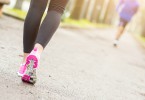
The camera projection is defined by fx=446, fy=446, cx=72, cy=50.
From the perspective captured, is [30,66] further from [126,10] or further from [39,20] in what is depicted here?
[126,10]

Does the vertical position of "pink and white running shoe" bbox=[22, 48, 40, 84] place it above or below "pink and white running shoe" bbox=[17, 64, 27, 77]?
above

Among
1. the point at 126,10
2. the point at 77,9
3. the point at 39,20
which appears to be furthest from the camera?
the point at 77,9

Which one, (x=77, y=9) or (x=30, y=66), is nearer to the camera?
(x=30, y=66)

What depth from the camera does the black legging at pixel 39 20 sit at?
390 cm

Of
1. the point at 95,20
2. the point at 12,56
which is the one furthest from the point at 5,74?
the point at 95,20

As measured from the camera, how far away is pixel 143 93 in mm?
5918

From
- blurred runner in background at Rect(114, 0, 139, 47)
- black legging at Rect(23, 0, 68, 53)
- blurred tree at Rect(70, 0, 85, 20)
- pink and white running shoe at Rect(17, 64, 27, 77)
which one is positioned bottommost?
blurred tree at Rect(70, 0, 85, 20)

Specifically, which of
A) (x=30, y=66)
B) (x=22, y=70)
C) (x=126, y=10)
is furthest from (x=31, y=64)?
(x=126, y=10)

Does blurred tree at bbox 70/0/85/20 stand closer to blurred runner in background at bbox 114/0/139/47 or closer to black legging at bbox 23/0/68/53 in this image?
blurred runner in background at bbox 114/0/139/47

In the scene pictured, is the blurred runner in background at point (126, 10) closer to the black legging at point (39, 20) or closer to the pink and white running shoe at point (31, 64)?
the black legging at point (39, 20)

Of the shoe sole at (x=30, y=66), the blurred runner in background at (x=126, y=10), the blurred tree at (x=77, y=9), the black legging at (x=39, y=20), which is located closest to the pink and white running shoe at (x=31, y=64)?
the shoe sole at (x=30, y=66)

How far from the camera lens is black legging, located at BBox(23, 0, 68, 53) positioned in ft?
12.8

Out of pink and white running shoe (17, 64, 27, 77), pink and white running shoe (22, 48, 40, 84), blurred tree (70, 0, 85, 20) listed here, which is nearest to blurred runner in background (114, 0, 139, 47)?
pink and white running shoe (17, 64, 27, 77)

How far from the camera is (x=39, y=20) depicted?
13.0 ft
